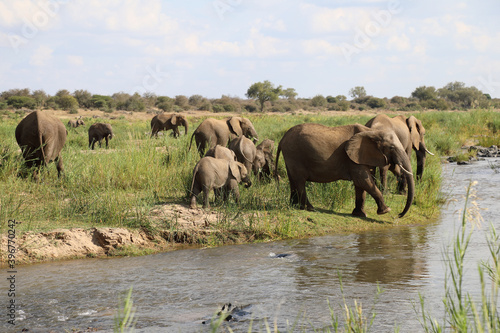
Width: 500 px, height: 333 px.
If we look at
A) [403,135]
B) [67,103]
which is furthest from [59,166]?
[67,103]

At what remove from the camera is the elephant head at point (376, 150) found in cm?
923

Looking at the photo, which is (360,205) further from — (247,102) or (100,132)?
(247,102)

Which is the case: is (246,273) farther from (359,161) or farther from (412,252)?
(359,161)

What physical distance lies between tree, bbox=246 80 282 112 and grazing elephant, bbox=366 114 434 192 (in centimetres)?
5569

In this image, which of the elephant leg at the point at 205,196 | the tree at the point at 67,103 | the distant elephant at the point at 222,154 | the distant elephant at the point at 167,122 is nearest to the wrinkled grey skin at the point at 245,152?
the distant elephant at the point at 222,154

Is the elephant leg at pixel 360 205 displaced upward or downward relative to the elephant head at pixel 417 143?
downward

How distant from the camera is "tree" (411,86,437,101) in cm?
8019

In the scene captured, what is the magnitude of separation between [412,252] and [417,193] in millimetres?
3196

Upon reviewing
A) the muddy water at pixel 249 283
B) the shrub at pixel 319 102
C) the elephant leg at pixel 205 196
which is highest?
the shrub at pixel 319 102

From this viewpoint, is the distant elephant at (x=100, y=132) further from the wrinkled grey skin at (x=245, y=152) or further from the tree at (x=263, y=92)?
the tree at (x=263, y=92)

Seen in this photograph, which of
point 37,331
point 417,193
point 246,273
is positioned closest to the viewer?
point 37,331

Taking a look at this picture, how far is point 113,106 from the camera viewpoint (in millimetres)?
53062

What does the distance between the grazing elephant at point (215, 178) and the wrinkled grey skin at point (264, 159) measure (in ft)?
6.23

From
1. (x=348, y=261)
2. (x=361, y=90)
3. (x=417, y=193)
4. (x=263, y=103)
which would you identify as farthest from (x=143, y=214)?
(x=361, y=90)
